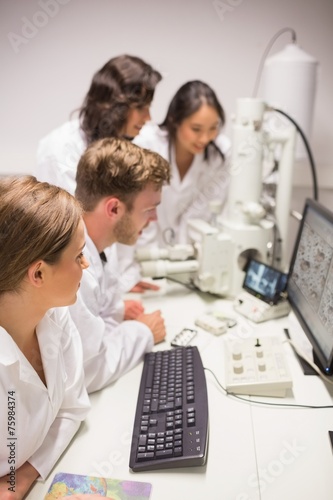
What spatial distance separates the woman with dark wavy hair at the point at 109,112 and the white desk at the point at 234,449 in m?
0.91

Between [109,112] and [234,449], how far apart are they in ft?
4.09

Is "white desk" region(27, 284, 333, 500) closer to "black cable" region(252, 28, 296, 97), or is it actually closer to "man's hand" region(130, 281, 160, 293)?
"man's hand" region(130, 281, 160, 293)

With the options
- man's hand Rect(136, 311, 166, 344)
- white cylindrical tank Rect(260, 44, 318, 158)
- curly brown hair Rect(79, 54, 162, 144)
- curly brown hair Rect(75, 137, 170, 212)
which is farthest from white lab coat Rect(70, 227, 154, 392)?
white cylindrical tank Rect(260, 44, 318, 158)

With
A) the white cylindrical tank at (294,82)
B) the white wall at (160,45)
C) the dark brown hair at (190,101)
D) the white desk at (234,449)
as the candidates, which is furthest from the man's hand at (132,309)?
the white wall at (160,45)

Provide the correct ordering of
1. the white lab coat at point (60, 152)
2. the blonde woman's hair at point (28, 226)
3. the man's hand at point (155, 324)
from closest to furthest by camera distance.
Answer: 1. the blonde woman's hair at point (28, 226)
2. the man's hand at point (155, 324)
3. the white lab coat at point (60, 152)

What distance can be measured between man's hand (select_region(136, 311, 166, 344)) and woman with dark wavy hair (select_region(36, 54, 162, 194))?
0.62 m

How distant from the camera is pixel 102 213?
4.14ft

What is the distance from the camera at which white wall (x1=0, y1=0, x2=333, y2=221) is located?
2305 mm

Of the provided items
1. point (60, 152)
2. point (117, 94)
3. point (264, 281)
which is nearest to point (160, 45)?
point (117, 94)

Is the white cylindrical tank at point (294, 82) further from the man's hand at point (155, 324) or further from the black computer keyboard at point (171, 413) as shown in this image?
the black computer keyboard at point (171, 413)

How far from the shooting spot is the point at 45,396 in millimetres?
896

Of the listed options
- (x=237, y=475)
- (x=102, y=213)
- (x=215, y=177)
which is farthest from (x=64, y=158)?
(x=237, y=475)

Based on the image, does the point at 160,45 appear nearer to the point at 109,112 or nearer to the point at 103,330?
the point at 109,112

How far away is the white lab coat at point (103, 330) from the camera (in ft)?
3.74
